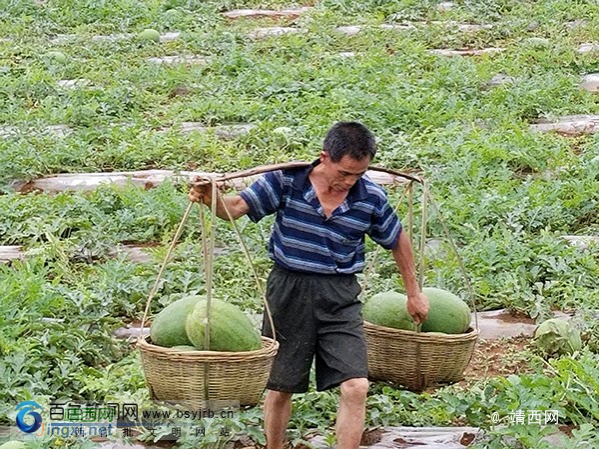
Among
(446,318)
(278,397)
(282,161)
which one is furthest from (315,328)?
(282,161)

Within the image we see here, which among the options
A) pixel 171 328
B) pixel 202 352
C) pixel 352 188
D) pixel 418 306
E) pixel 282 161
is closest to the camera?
pixel 202 352

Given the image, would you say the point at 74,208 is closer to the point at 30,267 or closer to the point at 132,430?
the point at 30,267

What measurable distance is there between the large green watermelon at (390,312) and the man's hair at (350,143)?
0.98 meters

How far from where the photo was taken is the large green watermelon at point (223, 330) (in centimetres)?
454

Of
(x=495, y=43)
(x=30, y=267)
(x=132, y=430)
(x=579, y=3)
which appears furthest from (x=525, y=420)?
(x=579, y=3)

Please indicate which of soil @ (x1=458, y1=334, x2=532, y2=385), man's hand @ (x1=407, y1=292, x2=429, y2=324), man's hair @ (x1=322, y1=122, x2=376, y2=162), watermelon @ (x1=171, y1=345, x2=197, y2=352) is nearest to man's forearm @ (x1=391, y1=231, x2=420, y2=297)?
man's hand @ (x1=407, y1=292, x2=429, y2=324)

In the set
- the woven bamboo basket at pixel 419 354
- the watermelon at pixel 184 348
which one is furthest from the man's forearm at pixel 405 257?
the watermelon at pixel 184 348

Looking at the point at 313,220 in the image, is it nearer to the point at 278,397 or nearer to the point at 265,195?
the point at 265,195

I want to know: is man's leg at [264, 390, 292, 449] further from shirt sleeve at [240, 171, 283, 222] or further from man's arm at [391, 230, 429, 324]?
shirt sleeve at [240, 171, 283, 222]

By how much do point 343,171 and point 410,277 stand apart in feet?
2.24

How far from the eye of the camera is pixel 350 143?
4.55 metres

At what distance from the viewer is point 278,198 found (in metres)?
4.79

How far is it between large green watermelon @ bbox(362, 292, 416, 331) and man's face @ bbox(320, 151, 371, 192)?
825 mm

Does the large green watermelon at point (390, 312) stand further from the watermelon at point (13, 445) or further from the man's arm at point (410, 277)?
the watermelon at point (13, 445)
